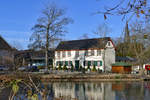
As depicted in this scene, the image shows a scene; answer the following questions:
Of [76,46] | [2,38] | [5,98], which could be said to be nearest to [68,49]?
[76,46]

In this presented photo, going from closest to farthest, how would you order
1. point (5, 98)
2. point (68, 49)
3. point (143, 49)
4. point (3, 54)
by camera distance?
point (5, 98), point (143, 49), point (3, 54), point (68, 49)

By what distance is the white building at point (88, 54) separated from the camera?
46344 mm

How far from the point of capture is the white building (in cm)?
4634

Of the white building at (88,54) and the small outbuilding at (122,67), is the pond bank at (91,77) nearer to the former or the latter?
the small outbuilding at (122,67)

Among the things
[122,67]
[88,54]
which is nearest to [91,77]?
[122,67]

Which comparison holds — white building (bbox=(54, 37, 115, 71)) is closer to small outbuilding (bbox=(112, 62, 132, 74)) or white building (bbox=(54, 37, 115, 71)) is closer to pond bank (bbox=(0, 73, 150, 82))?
small outbuilding (bbox=(112, 62, 132, 74))

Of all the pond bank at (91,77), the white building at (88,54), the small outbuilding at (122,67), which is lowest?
the pond bank at (91,77)

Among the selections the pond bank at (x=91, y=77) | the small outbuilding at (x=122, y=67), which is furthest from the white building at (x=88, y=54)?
the pond bank at (x=91, y=77)

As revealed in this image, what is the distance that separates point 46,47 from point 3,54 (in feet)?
39.9

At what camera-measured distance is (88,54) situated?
48.3m

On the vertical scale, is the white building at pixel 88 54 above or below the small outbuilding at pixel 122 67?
above

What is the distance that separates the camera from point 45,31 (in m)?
35.6

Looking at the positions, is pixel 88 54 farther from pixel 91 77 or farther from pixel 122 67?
pixel 91 77

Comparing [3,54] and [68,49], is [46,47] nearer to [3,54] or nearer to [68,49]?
[3,54]
